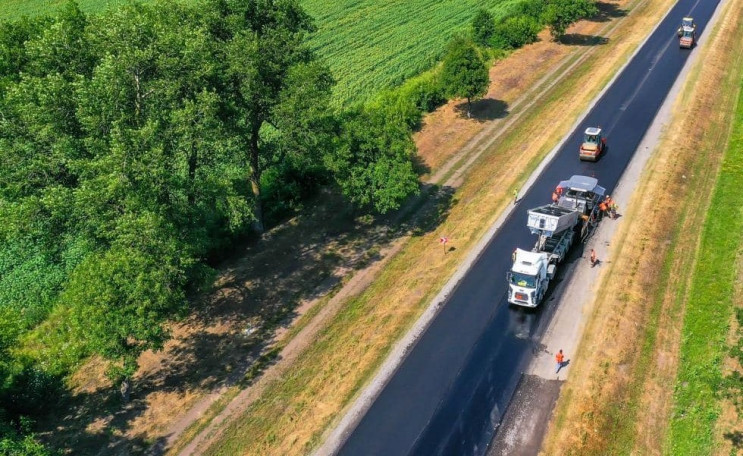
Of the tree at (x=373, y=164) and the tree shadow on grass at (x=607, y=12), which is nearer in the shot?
the tree at (x=373, y=164)

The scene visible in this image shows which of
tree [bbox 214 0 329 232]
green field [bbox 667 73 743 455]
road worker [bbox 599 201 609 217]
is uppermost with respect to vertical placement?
tree [bbox 214 0 329 232]

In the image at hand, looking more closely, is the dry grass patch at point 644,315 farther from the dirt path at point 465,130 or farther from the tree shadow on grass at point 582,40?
the tree shadow on grass at point 582,40

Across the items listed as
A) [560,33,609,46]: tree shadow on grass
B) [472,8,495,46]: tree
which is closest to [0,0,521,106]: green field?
[472,8,495,46]: tree

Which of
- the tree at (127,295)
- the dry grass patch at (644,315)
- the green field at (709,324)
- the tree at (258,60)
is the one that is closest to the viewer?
the green field at (709,324)

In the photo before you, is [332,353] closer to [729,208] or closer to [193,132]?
[193,132]

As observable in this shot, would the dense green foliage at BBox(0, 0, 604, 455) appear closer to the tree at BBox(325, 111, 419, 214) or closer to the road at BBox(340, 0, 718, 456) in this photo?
the tree at BBox(325, 111, 419, 214)

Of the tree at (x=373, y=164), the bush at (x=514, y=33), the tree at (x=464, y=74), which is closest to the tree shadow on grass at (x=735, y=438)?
the tree at (x=373, y=164)

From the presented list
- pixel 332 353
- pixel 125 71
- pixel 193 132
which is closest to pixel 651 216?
pixel 332 353

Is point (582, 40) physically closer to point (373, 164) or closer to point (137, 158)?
point (373, 164)
